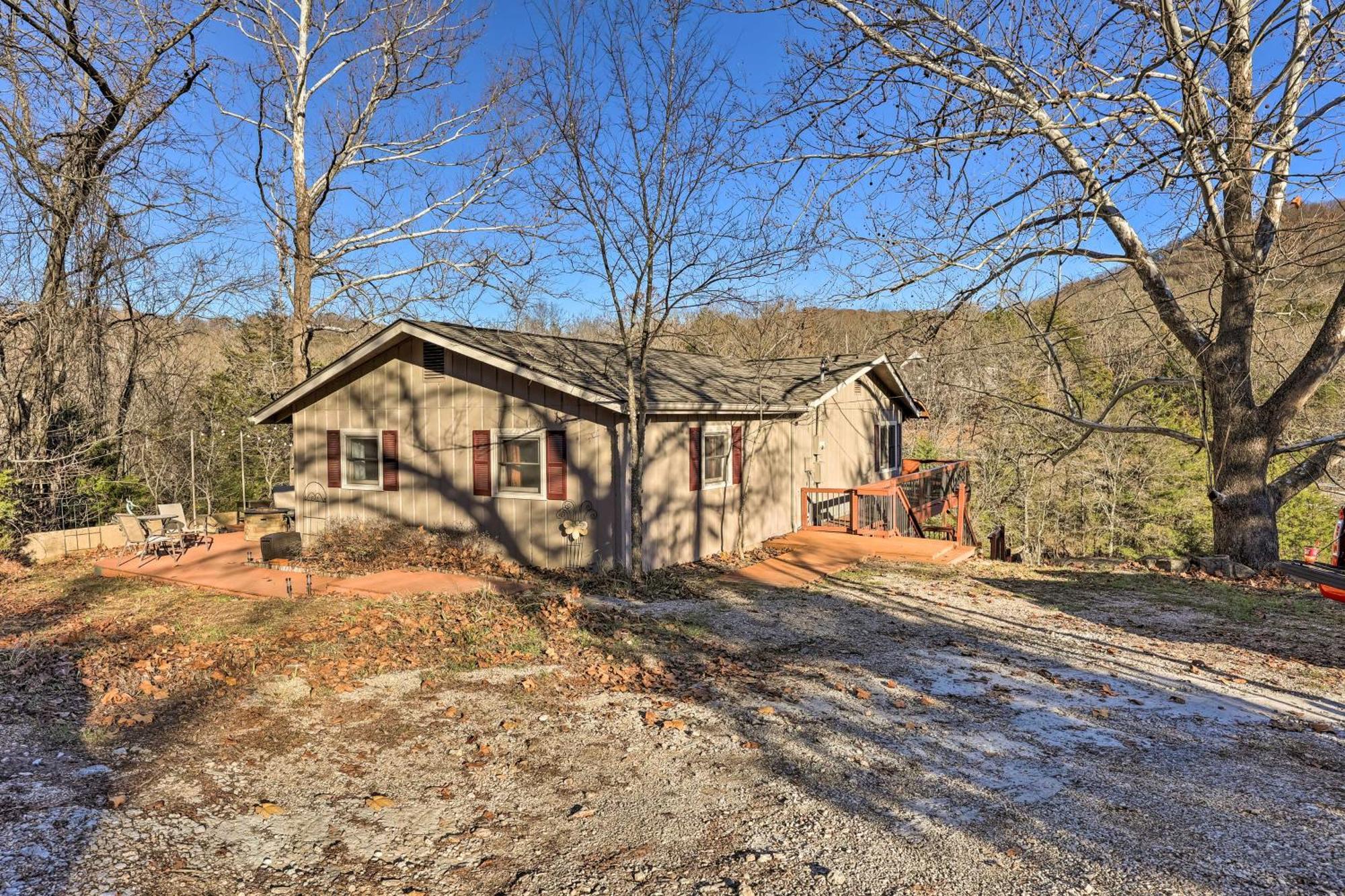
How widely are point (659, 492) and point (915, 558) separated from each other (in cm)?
471

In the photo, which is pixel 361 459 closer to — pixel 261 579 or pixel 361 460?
pixel 361 460

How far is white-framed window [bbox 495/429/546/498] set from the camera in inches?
471

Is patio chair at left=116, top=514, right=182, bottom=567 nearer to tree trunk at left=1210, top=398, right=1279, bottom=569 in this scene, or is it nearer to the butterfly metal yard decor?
the butterfly metal yard decor

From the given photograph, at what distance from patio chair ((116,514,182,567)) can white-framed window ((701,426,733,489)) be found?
28.0 ft

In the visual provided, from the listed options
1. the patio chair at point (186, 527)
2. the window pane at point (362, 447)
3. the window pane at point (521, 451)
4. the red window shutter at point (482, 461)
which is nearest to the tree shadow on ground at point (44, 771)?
the patio chair at point (186, 527)

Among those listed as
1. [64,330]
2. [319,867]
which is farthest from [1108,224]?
[64,330]

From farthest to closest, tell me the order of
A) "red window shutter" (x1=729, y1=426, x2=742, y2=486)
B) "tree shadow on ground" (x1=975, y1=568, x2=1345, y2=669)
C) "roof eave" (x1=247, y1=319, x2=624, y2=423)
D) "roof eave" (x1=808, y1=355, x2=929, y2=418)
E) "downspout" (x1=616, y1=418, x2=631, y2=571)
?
1. "roof eave" (x1=808, y1=355, x2=929, y2=418)
2. "red window shutter" (x1=729, y1=426, x2=742, y2=486)
3. "downspout" (x1=616, y1=418, x2=631, y2=571)
4. "roof eave" (x1=247, y1=319, x2=624, y2=423)
5. "tree shadow on ground" (x1=975, y1=568, x2=1345, y2=669)

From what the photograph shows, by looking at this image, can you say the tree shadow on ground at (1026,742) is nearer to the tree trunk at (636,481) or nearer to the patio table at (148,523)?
the tree trunk at (636,481)

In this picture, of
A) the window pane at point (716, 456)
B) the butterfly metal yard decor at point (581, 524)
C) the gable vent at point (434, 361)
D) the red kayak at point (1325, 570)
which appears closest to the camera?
the red kayak at point (1325, 570)

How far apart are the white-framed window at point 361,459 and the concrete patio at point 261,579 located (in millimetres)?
2101

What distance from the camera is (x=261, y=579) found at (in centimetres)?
1058

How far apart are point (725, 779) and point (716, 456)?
938 centimetres

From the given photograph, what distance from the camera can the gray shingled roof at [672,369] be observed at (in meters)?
12.0

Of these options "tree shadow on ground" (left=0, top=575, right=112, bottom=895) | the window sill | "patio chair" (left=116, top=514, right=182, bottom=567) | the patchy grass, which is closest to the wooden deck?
the window sill
